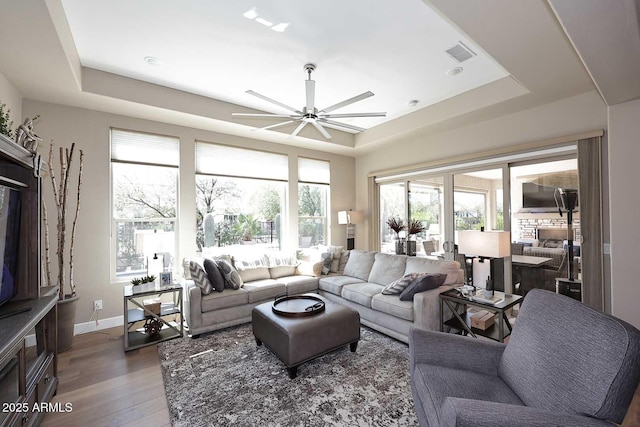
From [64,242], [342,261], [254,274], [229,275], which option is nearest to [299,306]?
[229,275]

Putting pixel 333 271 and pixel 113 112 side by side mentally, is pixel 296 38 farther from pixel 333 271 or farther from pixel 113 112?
pixel 333 271

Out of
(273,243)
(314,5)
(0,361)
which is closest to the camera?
(0,361)

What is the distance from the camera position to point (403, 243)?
5.47 meters

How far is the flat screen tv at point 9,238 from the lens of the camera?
6.30 feet

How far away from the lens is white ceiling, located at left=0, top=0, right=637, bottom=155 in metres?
2.21

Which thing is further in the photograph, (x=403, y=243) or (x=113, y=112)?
(x=403, y=243)

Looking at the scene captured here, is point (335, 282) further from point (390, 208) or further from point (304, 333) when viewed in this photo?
point (390, 208)

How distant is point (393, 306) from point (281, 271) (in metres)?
1.97

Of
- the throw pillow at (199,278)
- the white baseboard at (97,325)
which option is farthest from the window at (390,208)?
the white baseboard at (97,325)

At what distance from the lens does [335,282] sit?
408 cm

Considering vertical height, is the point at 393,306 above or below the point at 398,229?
below

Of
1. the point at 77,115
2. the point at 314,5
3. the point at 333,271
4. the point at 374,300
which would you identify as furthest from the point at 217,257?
the point at 314,5

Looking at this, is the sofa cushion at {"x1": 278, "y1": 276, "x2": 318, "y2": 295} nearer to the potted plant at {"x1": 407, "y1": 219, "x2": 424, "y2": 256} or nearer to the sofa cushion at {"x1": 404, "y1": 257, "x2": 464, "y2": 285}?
the sofa cushion at {"x1": 404, "y1": 257, "x2": 464, "y2": 285}

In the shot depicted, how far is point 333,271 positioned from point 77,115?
412cm
